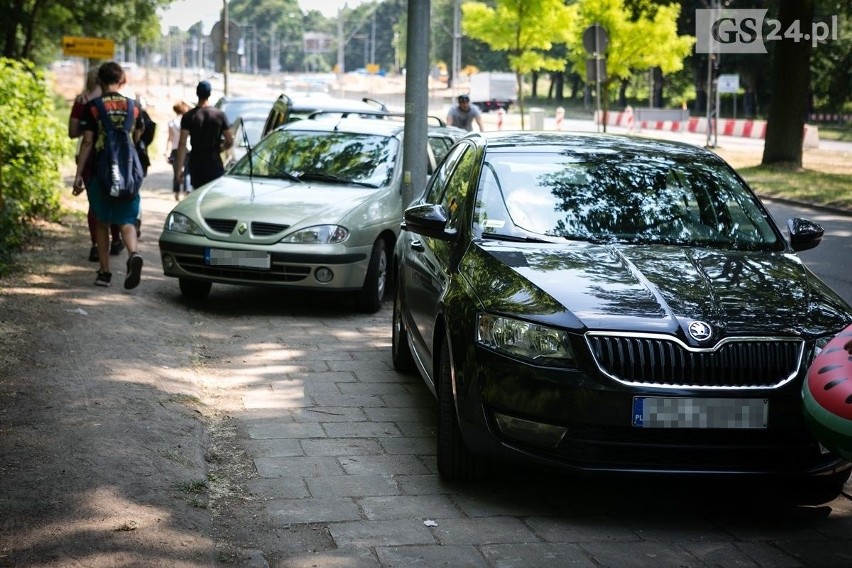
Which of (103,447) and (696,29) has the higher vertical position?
(696,29)

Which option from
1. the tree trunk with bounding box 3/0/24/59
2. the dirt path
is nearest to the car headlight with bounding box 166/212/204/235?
the dirt path

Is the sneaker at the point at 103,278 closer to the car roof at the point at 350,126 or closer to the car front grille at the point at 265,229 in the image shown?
the car front grille at the point at 265,229

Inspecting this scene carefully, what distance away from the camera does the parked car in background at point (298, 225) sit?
32.3 ft

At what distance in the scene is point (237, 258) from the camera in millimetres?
9867

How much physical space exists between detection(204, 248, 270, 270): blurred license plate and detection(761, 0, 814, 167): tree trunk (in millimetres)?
19209

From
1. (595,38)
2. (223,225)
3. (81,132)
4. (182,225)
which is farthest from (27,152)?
(595,38)

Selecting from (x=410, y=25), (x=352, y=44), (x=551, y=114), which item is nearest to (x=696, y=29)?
(x=551, y=114)

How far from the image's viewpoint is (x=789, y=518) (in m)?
5.25

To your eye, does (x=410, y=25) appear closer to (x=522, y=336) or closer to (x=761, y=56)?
(x=522, y=336)

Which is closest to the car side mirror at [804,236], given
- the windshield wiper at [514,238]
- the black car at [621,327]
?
the black car at [621,327]

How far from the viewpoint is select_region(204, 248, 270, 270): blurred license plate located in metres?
9.82

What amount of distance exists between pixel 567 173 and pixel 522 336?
172 cm

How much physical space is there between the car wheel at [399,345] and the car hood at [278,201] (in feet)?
6.75

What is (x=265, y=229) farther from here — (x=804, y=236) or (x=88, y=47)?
(x=88, y=47)
